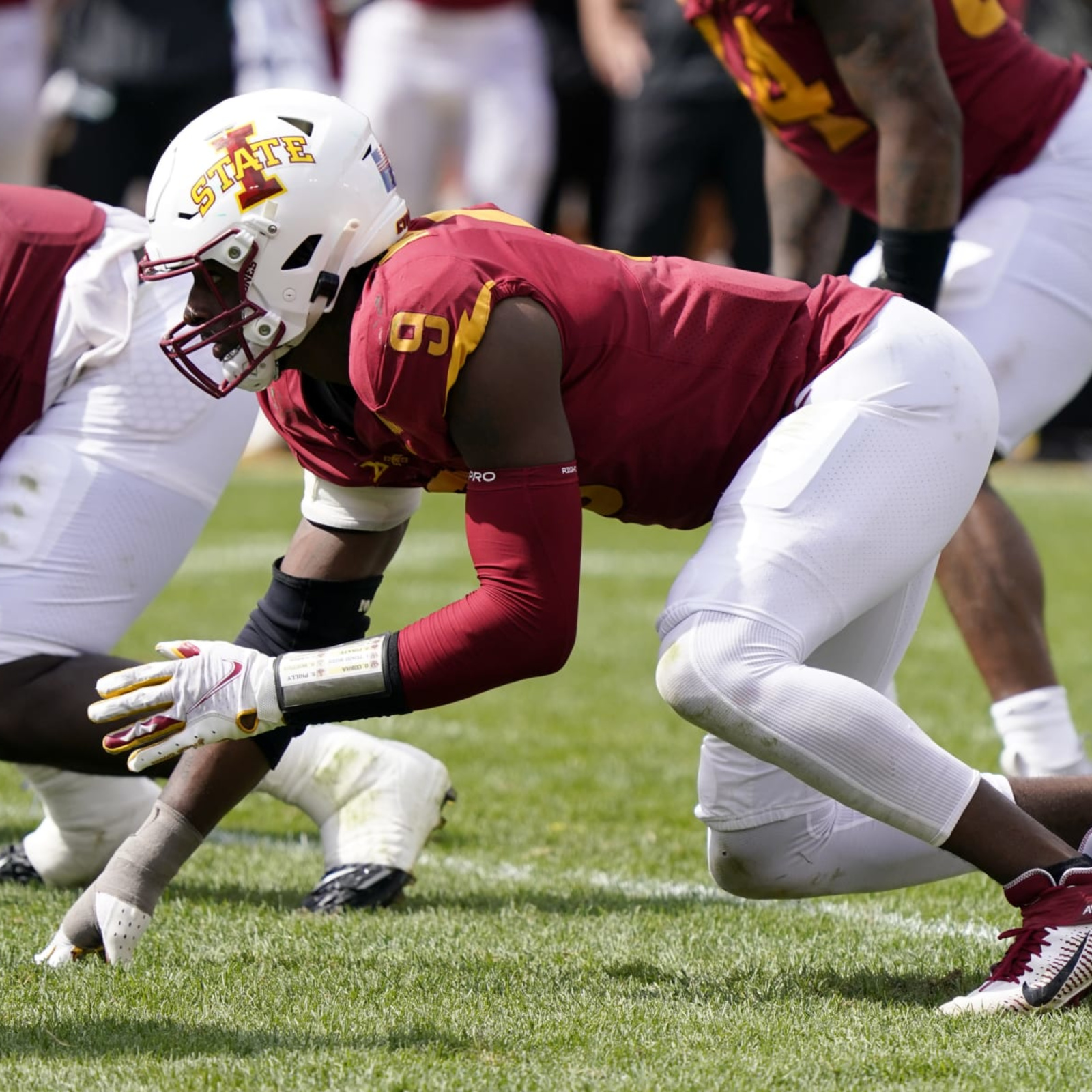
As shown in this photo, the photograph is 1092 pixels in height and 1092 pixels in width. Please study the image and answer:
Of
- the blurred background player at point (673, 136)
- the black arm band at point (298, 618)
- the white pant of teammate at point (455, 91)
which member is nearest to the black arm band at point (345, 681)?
the black arm band at point (298, 618)

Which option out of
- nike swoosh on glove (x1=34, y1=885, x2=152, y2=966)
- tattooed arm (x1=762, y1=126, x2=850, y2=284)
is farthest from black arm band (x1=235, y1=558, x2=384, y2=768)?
tattooed arm (x1=762, y1=126, x2=850, y2=284)

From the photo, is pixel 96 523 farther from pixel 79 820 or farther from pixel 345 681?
pixel 345 681

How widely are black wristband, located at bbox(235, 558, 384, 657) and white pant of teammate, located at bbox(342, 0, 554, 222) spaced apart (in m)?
6.53

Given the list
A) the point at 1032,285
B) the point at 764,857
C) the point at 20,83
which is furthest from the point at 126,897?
the point at 20,83

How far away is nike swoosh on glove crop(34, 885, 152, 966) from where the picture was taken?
10.3ft

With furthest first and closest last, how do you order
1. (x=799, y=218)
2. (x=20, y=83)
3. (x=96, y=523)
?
1. (x=20, y=83)
2. (x=799, y=218)
3. (x=96, y=523)

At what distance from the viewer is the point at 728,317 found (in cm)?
299

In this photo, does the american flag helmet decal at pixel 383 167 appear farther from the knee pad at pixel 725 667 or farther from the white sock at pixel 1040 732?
the white sock at pixel 1040 732

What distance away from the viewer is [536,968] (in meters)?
3.18

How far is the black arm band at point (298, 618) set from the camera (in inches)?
129

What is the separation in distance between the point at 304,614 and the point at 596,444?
645 millimetres

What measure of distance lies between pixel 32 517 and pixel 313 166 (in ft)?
3.22

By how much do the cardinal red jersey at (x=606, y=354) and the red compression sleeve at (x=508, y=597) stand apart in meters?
0.15

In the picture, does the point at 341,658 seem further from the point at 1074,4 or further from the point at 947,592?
the point at 1074,4
